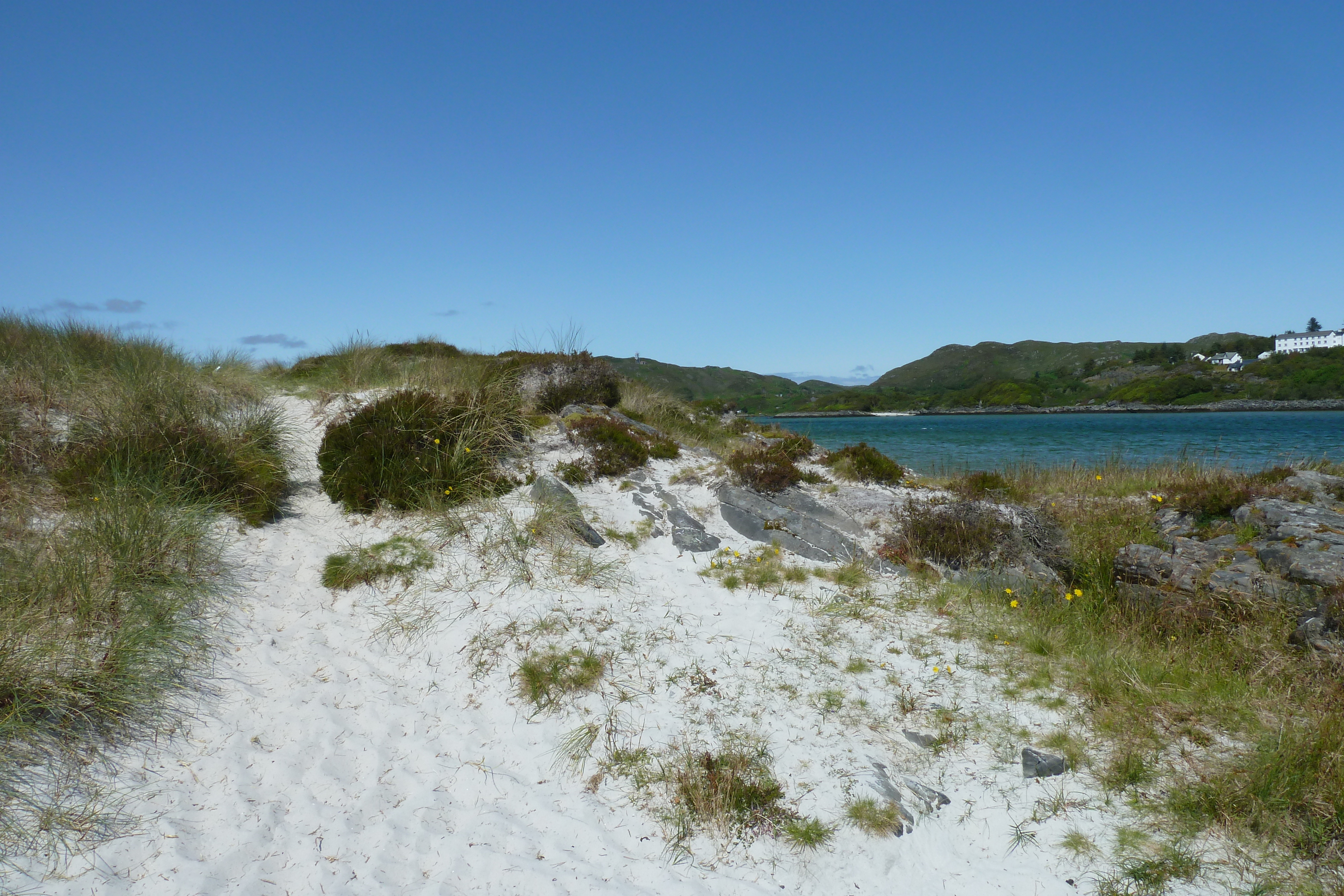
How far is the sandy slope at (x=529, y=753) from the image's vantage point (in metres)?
3.83

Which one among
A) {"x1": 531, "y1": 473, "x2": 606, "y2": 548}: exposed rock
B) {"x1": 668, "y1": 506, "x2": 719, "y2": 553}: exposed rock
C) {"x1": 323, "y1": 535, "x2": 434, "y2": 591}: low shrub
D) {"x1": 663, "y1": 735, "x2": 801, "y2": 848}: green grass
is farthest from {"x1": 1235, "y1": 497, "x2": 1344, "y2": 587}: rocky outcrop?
{"x1": 323, "y1": 535, "x2": 434, "y2": 591}: low shrub

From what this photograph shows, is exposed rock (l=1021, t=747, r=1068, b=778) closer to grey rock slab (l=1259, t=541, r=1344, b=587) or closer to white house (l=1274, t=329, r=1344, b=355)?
grey rock slab (l=1259, t=541, r=1344, b=587)

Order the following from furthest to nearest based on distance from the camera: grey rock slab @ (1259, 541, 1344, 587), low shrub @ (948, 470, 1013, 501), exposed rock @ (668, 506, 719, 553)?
low shrub @ (948, 470, 1013, 501) → exposed rock @ (668, 506, 719, 553) → grey rock slab @ (1259, 541, 1344, 587)

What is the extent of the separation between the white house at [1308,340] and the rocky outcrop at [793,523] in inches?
7283

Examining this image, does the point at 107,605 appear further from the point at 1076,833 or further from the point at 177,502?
the point at 1076,833

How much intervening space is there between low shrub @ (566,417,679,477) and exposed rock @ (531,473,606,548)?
1.05m

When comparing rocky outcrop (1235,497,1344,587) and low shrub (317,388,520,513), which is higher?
low shrub (317,388,520,513)

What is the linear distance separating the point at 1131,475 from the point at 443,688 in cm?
1271

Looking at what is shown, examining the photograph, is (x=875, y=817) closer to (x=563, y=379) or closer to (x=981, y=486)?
(x=981, y=486)

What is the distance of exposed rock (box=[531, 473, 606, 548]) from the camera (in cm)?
834

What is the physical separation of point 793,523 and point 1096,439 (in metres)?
35.1

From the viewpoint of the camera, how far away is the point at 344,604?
6.75m

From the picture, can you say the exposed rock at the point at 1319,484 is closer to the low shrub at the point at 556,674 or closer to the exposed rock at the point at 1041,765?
the exposed rock at the point at 1041,765

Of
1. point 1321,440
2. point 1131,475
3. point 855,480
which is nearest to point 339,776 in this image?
point 855,480
